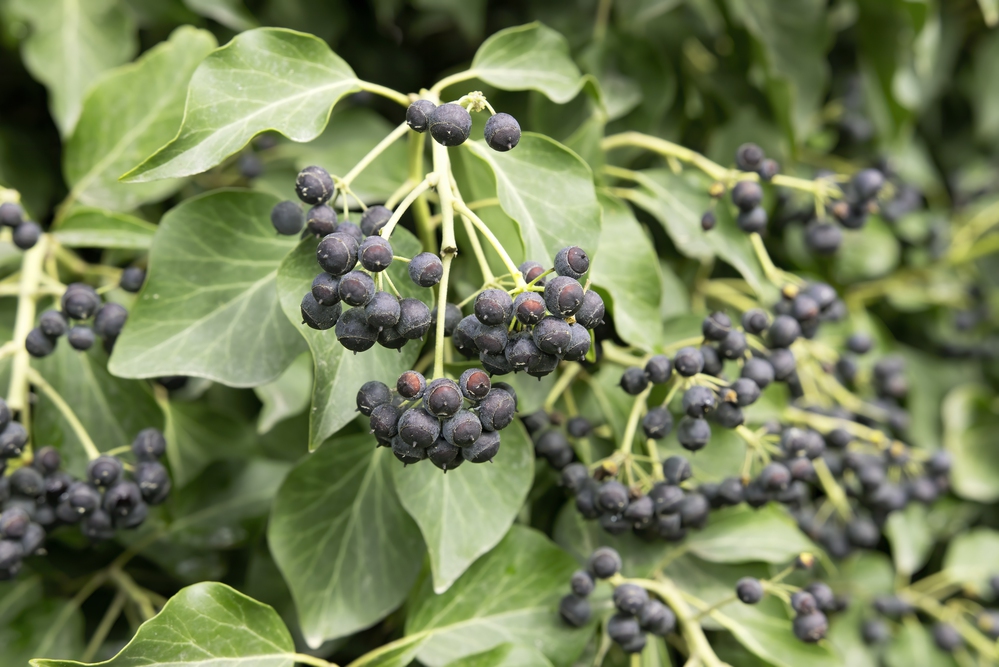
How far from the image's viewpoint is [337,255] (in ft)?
2.30

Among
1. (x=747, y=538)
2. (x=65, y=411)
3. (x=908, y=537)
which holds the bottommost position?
(x=908, y=537)

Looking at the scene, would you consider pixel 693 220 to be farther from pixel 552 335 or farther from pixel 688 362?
pixel 552 335

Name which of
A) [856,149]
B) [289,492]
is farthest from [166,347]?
[856,149]

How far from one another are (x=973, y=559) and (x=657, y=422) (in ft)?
3.55

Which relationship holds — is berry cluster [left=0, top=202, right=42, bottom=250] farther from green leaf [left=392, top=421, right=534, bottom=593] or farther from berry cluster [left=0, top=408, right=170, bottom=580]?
green leaf [left=392, top=421, right=534, bottom=593]

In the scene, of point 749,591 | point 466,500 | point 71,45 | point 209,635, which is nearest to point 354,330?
point 466,500

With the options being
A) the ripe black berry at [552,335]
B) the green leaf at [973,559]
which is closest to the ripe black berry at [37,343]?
the ripe black berry at [552,335]

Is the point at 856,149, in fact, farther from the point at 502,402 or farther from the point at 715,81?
the point at 502,402

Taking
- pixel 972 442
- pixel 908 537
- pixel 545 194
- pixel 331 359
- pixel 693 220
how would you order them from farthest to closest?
pixel 972 442, pixel 908 537, pixel 693 220, pixel 545 194, pixel 331 359

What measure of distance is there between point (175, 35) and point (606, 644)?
3.60 feet

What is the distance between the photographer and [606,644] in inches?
41.8

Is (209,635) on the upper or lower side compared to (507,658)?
upper

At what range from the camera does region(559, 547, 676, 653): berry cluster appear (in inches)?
36.9

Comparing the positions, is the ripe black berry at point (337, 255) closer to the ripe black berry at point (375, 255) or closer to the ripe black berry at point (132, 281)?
the ripe black berry at point (375, 255)
